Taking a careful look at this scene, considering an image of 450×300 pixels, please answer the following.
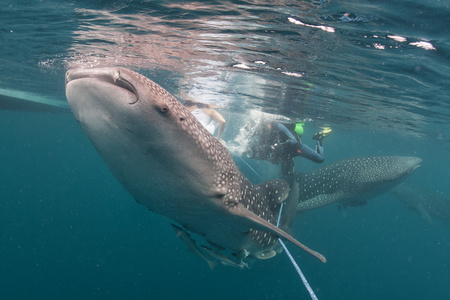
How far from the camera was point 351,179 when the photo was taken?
9.61m

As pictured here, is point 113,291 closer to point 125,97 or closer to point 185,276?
point 185,276

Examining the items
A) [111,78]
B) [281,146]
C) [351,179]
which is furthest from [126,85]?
[351,179]

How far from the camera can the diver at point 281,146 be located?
374 inches

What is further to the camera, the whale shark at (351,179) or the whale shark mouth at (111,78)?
A: the whale shark at (351,179)

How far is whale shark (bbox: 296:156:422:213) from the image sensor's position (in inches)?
380

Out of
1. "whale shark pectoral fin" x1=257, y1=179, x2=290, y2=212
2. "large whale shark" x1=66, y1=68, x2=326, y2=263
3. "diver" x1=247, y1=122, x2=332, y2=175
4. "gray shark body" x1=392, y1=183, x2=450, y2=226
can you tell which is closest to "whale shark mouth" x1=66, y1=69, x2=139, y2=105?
"large whale shark" x1=66, y1=68, x2=326, y2=263

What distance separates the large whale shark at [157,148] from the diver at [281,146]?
6.72m

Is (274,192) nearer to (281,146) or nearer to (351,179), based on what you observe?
(281,146)

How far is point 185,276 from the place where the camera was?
18.2m

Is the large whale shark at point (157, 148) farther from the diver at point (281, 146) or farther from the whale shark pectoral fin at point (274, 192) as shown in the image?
the diver at point (281, 146)

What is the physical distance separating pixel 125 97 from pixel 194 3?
528cm

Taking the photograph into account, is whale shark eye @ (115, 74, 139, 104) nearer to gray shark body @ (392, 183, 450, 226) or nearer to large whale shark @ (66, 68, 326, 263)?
large whale shark @ (66, 68, 326, 263)

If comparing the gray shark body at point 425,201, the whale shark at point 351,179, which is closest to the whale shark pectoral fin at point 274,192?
the whale shark at point 351,179

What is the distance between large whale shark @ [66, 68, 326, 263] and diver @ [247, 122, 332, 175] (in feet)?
22.0
